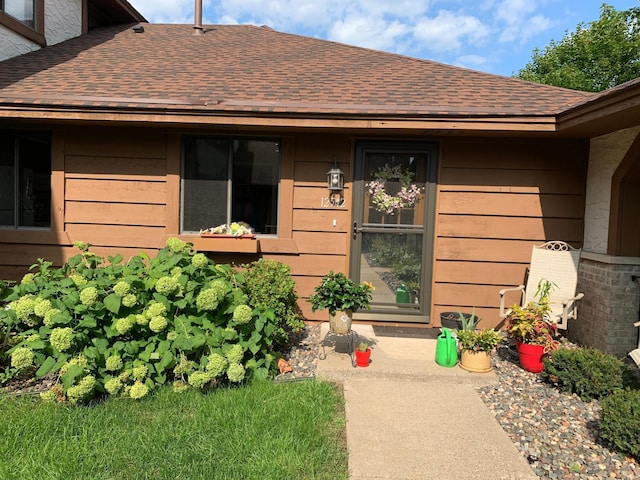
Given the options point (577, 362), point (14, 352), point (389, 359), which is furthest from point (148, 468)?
point (577, 362)

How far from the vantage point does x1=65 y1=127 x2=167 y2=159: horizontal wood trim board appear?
4.51m

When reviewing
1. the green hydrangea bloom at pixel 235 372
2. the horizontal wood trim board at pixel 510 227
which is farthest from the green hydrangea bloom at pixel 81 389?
the horizontal wood trim board at pixel 510 227

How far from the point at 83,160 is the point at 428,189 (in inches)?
152

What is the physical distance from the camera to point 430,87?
14.9ft

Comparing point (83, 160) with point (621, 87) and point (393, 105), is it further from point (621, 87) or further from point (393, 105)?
point (621, 87)

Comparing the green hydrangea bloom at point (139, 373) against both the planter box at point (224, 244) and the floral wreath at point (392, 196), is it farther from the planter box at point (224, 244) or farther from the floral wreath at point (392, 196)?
the floral wreath at point (392, 196)

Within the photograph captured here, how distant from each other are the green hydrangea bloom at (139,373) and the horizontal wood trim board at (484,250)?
312 cm

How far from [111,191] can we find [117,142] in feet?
1.80

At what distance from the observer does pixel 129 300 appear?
8.82 feet

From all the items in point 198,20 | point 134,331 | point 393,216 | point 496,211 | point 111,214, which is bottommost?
point 134,331

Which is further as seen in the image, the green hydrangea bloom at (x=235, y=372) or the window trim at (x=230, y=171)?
the window trim at (x=230, y=171)

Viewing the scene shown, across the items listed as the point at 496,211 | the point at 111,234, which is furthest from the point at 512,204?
the point at 111,234

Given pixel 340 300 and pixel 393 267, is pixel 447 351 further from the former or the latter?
pixel 393 267

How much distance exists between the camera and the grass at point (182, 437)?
6.54 ft
